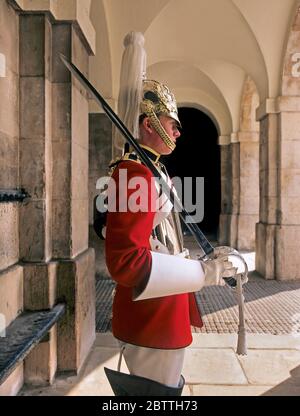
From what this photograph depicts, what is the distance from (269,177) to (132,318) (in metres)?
5.79

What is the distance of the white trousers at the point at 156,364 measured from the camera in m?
1.56

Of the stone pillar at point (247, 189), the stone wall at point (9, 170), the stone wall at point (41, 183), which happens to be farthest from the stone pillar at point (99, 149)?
the stone pillar at point (247, 189)

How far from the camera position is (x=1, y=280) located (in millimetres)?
2436

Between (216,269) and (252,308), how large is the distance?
154 inches

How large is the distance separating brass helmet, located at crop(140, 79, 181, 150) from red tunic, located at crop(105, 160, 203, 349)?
7.7 inches

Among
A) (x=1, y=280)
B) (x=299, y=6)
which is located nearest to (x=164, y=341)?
(x=1, y=280)

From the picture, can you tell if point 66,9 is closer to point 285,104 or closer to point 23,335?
point 23,335

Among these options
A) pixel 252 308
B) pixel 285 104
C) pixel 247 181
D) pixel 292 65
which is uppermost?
pixel 292 65

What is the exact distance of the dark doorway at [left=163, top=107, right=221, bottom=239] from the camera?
16.5 metres

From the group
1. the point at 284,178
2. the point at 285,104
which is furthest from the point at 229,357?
the point at 285,104

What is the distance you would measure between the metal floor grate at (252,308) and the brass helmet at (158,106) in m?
2.95

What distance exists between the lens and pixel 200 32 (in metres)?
7.44

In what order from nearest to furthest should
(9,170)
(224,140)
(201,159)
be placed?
(9,170), (224,140), (201,159)

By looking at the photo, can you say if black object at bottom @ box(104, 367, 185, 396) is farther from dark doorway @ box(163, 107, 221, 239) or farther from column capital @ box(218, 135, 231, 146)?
dark doorway @ box(163, 107, 221, 239)
